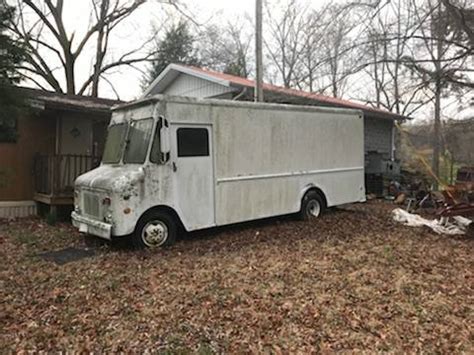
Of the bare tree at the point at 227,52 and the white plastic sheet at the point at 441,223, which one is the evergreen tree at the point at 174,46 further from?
the white plastic sheet at the point at 441,223

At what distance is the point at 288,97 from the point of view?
12.8m

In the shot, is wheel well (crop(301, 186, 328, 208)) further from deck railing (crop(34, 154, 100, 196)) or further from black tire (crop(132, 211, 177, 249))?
deck railing (crop(34, 154, 100, 196))

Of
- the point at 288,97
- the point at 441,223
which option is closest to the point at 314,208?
the point at 441,223

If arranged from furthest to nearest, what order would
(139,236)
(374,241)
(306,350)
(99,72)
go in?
1. (99,72)
2. (374,241)
3. (139,236)
4. (306,350)

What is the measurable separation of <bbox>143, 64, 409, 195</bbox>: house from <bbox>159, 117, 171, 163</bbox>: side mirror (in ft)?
18.9

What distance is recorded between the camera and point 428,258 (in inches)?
→ 240

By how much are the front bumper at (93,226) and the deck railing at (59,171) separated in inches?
102

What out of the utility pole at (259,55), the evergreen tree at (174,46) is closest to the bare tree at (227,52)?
the evergreen tree at (174,46)

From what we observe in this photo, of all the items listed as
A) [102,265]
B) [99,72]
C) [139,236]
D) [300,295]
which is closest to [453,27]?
[300,295]

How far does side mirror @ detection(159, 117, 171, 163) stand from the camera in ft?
21.6

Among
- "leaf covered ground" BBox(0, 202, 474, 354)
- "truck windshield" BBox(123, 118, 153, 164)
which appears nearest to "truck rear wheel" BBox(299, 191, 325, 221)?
"leaf covered ground" BBox(0, 202, 474, 354)

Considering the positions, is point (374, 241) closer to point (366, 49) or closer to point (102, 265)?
point (366, 49)

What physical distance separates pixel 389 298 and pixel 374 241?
2826 mm

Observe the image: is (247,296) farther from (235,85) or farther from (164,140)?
(235,85)
